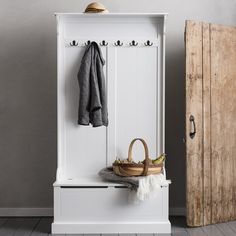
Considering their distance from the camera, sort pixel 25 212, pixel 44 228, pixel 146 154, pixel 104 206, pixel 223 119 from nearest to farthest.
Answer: pixel 146 154, pixel 104 206, pixel 44 228, pixel 223 119, pixel 25 212

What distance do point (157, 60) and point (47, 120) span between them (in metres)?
1.32

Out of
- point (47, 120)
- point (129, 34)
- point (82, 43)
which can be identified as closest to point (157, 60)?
point (129, 34)

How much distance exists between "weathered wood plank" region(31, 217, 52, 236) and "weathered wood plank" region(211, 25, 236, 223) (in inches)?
61.3

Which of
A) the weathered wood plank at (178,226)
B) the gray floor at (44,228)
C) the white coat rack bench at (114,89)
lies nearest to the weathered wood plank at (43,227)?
the gray floor at (44,228)

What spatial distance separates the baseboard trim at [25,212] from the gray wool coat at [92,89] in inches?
45.7

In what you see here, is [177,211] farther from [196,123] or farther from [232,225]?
[196,123]

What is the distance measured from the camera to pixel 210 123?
432cm

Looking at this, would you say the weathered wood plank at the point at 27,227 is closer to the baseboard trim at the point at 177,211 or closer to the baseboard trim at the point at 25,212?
the baseboard trim at the point at 25,212

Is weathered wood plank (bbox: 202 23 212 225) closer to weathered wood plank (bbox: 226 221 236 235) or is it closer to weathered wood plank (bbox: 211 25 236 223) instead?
weathered wood plank (bbox: 211 25 236 223)

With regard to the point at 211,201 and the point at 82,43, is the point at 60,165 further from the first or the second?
the point at 211,201

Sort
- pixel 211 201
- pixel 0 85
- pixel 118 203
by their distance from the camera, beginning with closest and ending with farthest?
pixel 118 203, pixel 211 201, pixel 0 85

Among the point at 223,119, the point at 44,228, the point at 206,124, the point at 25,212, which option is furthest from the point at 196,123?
the point at 25,212

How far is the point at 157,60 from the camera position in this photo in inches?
169

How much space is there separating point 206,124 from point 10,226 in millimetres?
2066
